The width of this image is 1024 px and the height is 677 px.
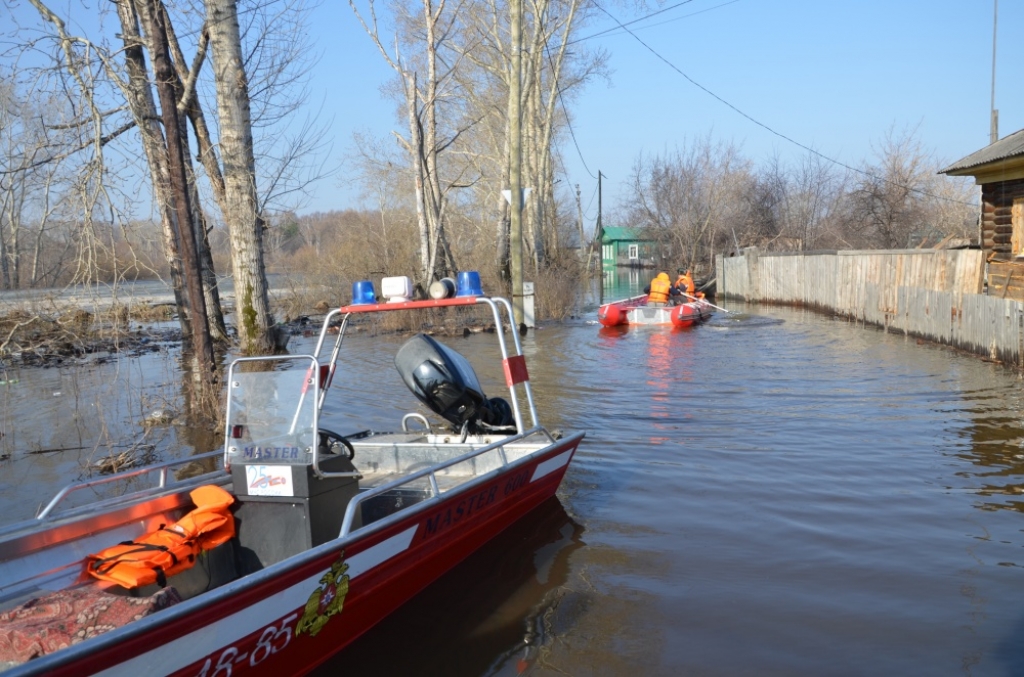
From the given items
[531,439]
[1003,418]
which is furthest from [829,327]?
[531,439]

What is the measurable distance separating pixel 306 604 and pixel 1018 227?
17878 mm

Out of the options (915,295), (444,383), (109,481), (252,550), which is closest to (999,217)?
(915,295)

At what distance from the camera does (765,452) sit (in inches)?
388

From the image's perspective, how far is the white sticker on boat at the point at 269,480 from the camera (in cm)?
538

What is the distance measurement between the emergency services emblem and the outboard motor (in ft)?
9.86

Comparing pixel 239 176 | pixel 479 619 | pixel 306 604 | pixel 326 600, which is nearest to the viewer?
pixel 306 604

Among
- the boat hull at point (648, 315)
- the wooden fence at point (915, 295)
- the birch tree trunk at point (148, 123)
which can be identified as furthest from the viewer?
the boat hull at point (648, 315)

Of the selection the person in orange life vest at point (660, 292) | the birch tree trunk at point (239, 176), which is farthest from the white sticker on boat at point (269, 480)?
the person in orange life vest at point (660, 292)

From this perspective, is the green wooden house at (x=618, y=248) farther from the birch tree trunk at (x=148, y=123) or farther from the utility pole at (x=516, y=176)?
the birch tree trunk at (x=148, y=123)

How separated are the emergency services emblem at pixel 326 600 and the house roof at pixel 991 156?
51.2ft

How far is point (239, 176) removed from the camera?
12.5m

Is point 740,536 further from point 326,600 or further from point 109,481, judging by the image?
point 109,481

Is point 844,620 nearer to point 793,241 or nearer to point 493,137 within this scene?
point 493,137

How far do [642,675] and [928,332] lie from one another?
50.2 feet
